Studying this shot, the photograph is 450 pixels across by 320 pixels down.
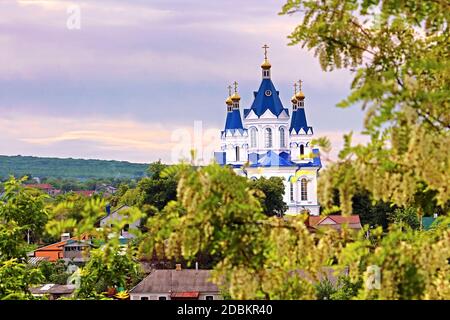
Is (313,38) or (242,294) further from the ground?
(313,38)

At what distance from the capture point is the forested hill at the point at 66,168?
225ft

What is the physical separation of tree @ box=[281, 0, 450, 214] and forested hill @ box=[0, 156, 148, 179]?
61061 mm

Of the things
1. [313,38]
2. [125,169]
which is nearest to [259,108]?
[125,169]

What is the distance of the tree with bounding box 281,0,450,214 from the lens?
12.9ft

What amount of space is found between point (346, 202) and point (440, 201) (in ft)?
1.65

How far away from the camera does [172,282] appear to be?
105 feet

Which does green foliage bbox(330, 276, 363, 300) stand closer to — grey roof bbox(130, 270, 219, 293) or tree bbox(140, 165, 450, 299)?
tree bbox(140, 165, 450, 299)

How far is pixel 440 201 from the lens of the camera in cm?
426

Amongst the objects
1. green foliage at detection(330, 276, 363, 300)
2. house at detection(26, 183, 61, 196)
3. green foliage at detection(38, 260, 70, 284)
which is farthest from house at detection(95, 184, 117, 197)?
green foliage at detection(38, 260, 70, 284)

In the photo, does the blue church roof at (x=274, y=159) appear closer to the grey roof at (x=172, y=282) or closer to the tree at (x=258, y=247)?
the grey roof at (x=172, y=282)

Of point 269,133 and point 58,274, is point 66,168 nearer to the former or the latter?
point 269,133

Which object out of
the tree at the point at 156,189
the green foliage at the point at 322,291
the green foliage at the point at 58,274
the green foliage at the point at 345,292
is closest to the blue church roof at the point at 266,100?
the tree at the point at 156,189
